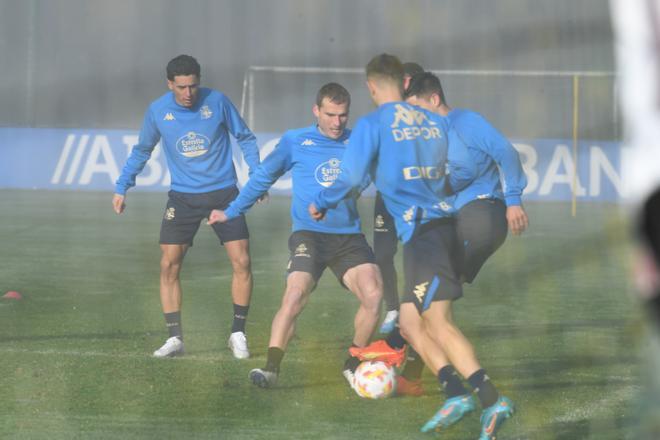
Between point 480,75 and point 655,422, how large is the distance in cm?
2665

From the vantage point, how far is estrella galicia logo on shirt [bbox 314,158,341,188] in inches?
260

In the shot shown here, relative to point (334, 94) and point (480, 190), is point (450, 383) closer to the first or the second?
point (334, 94)

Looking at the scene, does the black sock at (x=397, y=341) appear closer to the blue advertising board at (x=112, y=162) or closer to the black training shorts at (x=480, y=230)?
the black training shorts at (x=480, y=230)

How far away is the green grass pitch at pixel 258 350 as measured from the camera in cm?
519

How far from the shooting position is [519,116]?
26.6 metres

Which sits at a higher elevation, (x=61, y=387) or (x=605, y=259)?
(x=61, y=387)

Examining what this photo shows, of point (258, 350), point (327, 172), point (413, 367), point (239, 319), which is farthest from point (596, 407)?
point (239, 319)

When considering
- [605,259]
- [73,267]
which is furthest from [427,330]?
[605,259]

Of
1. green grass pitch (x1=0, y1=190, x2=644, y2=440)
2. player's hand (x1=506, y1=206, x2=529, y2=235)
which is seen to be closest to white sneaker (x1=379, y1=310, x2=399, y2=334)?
green grass pitch (x1=0, y1=190, x2=644, y2=440)

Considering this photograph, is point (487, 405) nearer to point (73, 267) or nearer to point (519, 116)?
point (73, 267)

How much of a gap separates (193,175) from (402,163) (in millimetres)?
2561

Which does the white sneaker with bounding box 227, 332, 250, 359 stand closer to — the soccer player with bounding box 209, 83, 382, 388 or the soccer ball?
the soccer player with bounding box 209, 83, 382, 388

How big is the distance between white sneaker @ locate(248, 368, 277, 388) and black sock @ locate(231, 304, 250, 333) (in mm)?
1227

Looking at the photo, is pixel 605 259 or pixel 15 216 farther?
pixel 15 216
